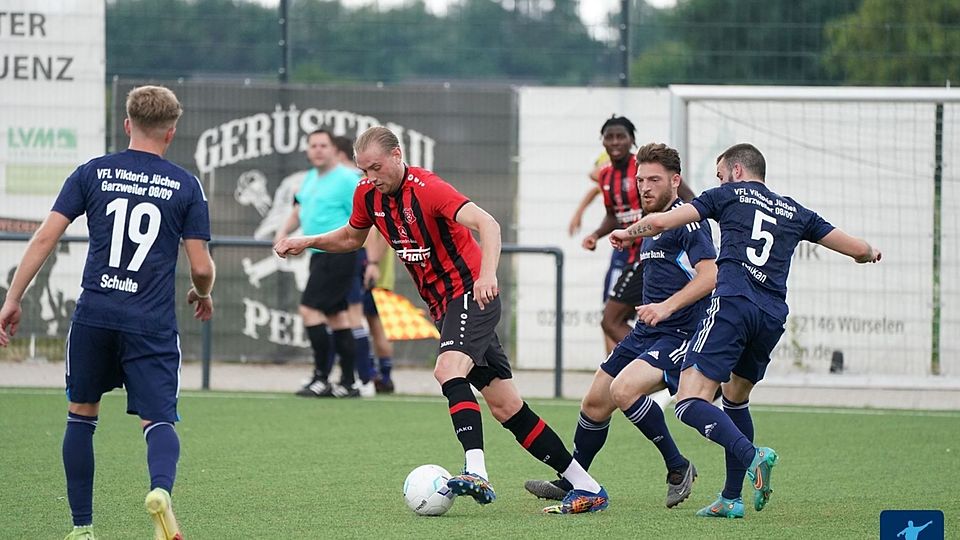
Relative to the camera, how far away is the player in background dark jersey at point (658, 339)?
6605mm

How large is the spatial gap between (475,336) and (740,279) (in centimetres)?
123

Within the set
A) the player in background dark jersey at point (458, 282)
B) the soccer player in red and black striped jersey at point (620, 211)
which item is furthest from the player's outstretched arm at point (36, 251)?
the soccer player in red and black striped jersey at point (620, 211)

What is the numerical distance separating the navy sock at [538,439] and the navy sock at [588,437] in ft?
1.18

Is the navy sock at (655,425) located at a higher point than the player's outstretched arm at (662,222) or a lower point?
lower

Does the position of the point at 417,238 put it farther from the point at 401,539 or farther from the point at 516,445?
the point at 516,445

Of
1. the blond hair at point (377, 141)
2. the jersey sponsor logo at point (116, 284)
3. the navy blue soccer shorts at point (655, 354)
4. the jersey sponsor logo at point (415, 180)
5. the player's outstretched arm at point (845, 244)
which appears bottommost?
the navy blue soccer shorts at point (655, 354)

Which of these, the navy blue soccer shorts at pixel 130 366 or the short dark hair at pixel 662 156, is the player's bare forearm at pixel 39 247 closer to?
the navy blue soccer shorts at pixel 130 366

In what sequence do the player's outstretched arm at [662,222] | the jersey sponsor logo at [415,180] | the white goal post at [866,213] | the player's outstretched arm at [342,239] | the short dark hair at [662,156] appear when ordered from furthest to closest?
the white goal post at [866,213] → the player's outstretched arm at [342,239] → the short dark hair at [662,156] → the jersey sponsor logo at [415,180] → the player's outstretched arm at [662,222]

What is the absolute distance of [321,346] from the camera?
11492 millimetres

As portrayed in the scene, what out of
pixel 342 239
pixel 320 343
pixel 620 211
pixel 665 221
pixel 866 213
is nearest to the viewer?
pixel 665 221

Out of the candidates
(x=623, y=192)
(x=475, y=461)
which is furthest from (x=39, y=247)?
(x=623, y=192)

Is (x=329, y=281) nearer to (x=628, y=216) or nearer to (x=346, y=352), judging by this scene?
(x=346, y=352)

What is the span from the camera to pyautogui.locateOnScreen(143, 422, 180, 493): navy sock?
17.1ft

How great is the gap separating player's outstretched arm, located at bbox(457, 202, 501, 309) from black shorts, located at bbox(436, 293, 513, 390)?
151mm
